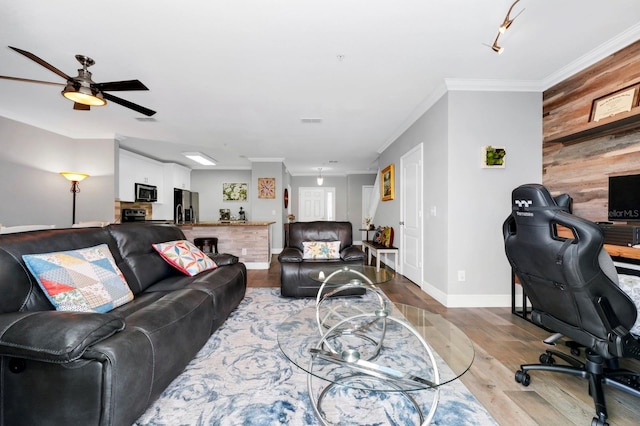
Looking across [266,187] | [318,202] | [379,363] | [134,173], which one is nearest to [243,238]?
[266,187]

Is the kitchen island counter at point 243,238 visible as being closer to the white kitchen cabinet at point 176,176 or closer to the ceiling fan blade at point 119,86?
the white kitchen cabinet at point 176,176

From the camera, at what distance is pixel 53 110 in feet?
12.9

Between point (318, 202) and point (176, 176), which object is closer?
point (176, 176)

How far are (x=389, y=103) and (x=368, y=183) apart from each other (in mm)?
5930

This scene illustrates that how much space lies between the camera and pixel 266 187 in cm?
714

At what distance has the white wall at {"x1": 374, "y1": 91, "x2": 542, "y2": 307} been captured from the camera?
125 inches

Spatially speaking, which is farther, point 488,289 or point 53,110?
point 53,110

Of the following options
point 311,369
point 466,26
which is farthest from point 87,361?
point 466,26

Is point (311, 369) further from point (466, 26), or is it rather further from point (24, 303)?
point (466, 26)

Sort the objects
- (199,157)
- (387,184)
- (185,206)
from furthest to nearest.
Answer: (185,206) < (199,157) < (387,184)

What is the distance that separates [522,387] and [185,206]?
8.09 m

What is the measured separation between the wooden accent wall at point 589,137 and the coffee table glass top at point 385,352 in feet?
7.37

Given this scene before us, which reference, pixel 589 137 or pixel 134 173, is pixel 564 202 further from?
pixel 134 173

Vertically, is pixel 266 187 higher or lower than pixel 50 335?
Answer: higher
